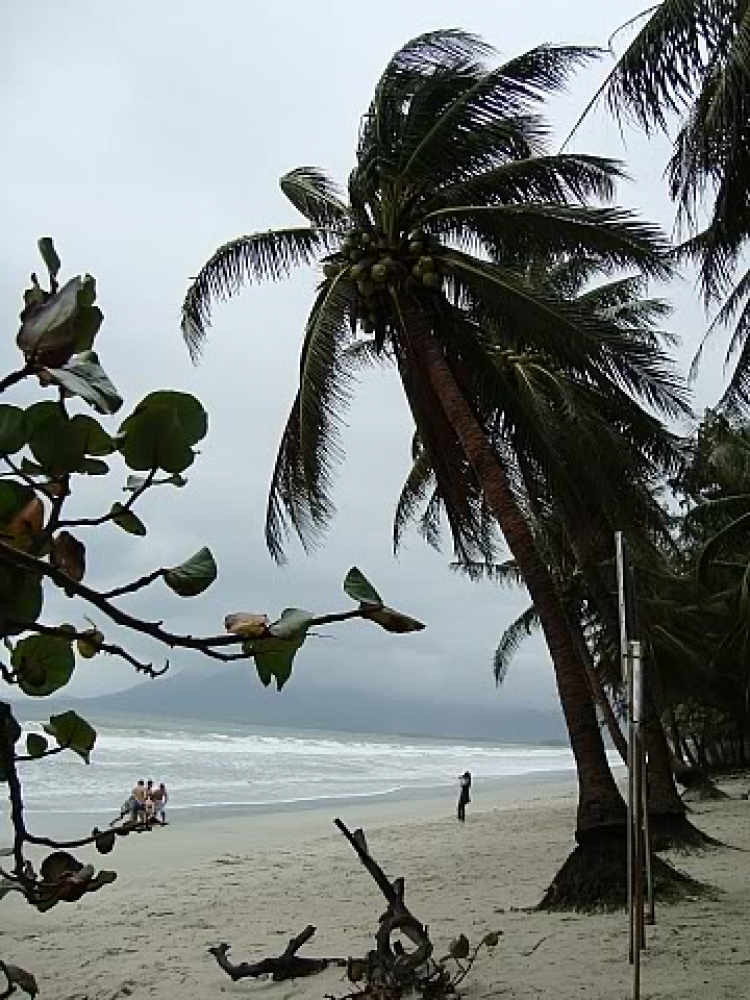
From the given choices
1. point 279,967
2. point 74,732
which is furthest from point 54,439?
point 279,967

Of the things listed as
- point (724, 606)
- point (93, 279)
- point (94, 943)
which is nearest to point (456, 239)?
point (94, 943)

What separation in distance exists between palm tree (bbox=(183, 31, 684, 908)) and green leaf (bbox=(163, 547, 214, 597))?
783 cm

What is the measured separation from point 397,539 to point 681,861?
20.3ft

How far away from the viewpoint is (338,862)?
1303 centimetres

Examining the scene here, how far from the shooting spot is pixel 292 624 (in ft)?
2.39

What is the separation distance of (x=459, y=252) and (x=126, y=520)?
29.5ft

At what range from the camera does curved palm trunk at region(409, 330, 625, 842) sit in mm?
7621

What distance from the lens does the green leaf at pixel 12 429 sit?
674mm

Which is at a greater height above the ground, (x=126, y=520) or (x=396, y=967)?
(x=126, y=520)

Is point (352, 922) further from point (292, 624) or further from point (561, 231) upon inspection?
point (292, 624)

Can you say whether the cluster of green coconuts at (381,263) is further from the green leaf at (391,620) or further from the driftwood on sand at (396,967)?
the green leaf at (391,620)

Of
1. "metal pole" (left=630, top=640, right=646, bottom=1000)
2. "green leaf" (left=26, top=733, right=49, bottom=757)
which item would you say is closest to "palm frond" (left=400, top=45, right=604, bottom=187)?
"metal pole" (left=630, top=640, right=646, bottom=1000)

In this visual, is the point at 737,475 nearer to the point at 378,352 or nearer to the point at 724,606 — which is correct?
the point at 724,606

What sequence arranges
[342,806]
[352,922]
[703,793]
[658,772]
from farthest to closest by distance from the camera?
[342,806], [703,793], [658,772], [352,922]
